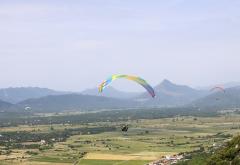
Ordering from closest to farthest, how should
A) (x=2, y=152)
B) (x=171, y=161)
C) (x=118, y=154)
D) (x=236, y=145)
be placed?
(x=236, y=145) < (x=171, y=161) < (x=118, y=154) < (x=2, y=152)

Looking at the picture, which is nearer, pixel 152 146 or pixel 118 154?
pixel 118 154

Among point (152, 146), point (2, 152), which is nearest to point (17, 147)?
point (2, 152)

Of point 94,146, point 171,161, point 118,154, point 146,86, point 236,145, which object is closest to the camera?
point 146,86

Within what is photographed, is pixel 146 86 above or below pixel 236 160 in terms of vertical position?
above

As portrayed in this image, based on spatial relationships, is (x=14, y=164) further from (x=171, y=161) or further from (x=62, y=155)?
(x=171, y=161)

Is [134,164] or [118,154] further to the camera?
[118,154]

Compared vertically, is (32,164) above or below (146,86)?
below

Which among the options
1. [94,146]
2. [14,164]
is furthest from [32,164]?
[94,146]

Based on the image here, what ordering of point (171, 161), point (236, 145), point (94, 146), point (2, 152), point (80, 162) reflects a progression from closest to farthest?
point (236, 145), point (171, 161), point (80, 162), point (2, 152), point (94, 146)

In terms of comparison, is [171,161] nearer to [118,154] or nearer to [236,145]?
[118,154]
